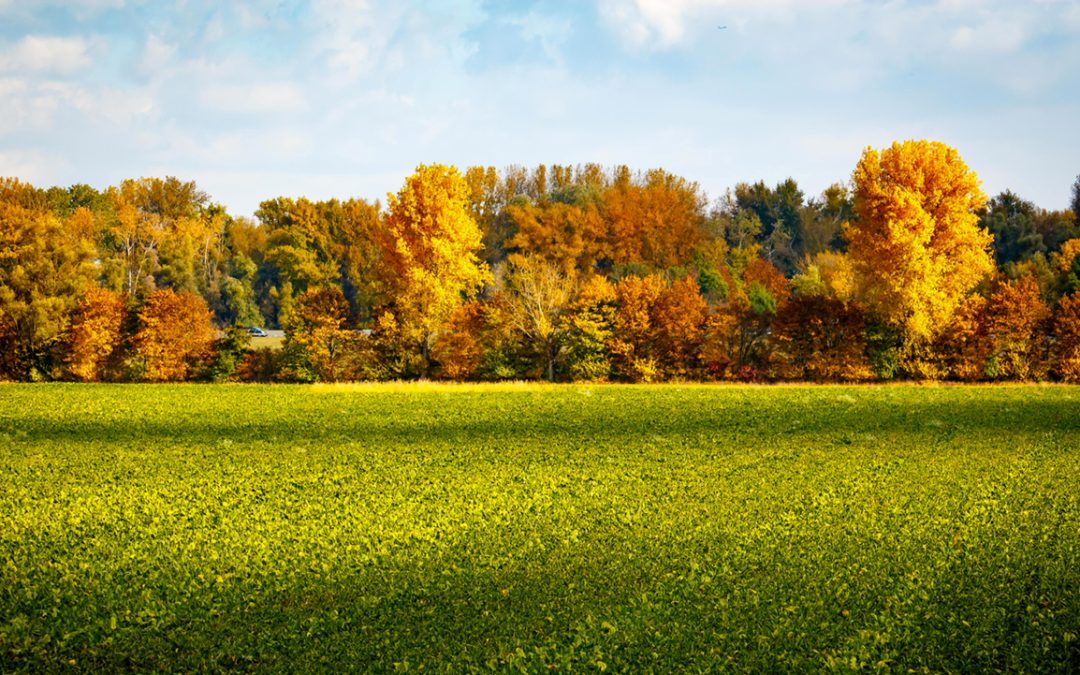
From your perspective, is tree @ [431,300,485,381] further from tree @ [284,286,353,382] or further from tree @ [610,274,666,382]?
tree @ [610,274,666,382]

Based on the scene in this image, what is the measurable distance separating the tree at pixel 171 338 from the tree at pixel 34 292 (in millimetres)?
4634

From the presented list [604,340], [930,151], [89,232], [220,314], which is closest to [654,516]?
[604,340]

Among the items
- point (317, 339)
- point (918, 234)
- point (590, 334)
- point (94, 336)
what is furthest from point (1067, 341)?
point (94, 336)

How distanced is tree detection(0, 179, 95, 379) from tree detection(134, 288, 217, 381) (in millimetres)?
4634

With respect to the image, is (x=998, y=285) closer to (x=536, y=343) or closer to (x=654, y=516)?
(x=536, y=343)

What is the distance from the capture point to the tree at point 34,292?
4816cm

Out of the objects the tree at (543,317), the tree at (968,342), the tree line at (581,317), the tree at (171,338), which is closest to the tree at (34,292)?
the tree line at (581,317)

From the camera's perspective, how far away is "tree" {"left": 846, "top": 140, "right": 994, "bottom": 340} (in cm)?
4175

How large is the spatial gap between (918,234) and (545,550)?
35.9m

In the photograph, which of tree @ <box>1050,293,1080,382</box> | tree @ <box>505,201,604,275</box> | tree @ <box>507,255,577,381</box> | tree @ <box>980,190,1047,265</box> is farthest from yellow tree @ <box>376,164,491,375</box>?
tree @ <box>980,190,1047,265</box>

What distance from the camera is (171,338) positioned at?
47906 millimetres

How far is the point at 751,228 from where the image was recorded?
101875 mm

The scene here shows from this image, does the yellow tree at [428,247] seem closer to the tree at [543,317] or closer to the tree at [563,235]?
the tree at [543,317]

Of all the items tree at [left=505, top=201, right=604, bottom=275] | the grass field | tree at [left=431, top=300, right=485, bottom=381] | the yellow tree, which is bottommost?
the grass field
